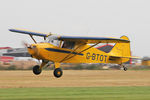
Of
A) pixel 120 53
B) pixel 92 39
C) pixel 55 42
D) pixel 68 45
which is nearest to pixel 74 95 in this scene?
pixel 92 39

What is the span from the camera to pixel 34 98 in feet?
44.0

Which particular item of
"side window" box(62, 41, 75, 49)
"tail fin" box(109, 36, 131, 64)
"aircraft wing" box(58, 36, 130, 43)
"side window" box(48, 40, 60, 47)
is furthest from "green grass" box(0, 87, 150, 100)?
"tail fin" box(109, 36, 131, 64)

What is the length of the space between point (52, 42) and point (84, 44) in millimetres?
2512

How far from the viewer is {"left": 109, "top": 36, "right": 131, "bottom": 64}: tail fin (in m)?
27.2

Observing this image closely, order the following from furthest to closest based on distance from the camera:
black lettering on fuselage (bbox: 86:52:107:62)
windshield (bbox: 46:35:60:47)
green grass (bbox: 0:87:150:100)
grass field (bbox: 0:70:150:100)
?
black lettering on fuselage (bbox: 86:52:107:62) → windshield (bbox: 46:35:60:47) → grass field (bbox: 0:70:150:100) → green grass (bbox: 0:87:150:100)

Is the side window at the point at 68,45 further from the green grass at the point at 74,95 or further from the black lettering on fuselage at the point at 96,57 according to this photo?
the green grass at the point at 74,95

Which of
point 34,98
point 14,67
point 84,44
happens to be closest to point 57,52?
point 84,44

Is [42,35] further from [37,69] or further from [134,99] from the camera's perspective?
[134,99]

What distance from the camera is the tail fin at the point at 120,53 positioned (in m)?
27.2

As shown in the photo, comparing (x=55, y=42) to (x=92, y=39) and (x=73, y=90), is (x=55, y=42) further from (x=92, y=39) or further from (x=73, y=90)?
(x=73, y=90)

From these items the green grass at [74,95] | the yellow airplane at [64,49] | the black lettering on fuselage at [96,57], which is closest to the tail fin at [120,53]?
the black lettering on fuselage at [96,57]

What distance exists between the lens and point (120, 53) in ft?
94.3

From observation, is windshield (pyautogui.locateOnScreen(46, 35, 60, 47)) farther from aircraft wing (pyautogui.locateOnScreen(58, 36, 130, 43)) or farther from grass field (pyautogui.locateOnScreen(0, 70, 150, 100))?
grass field (pyautogui.locateOnScreen(0, 70, 150, 100))

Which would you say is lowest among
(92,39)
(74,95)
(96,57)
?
(74,95)
